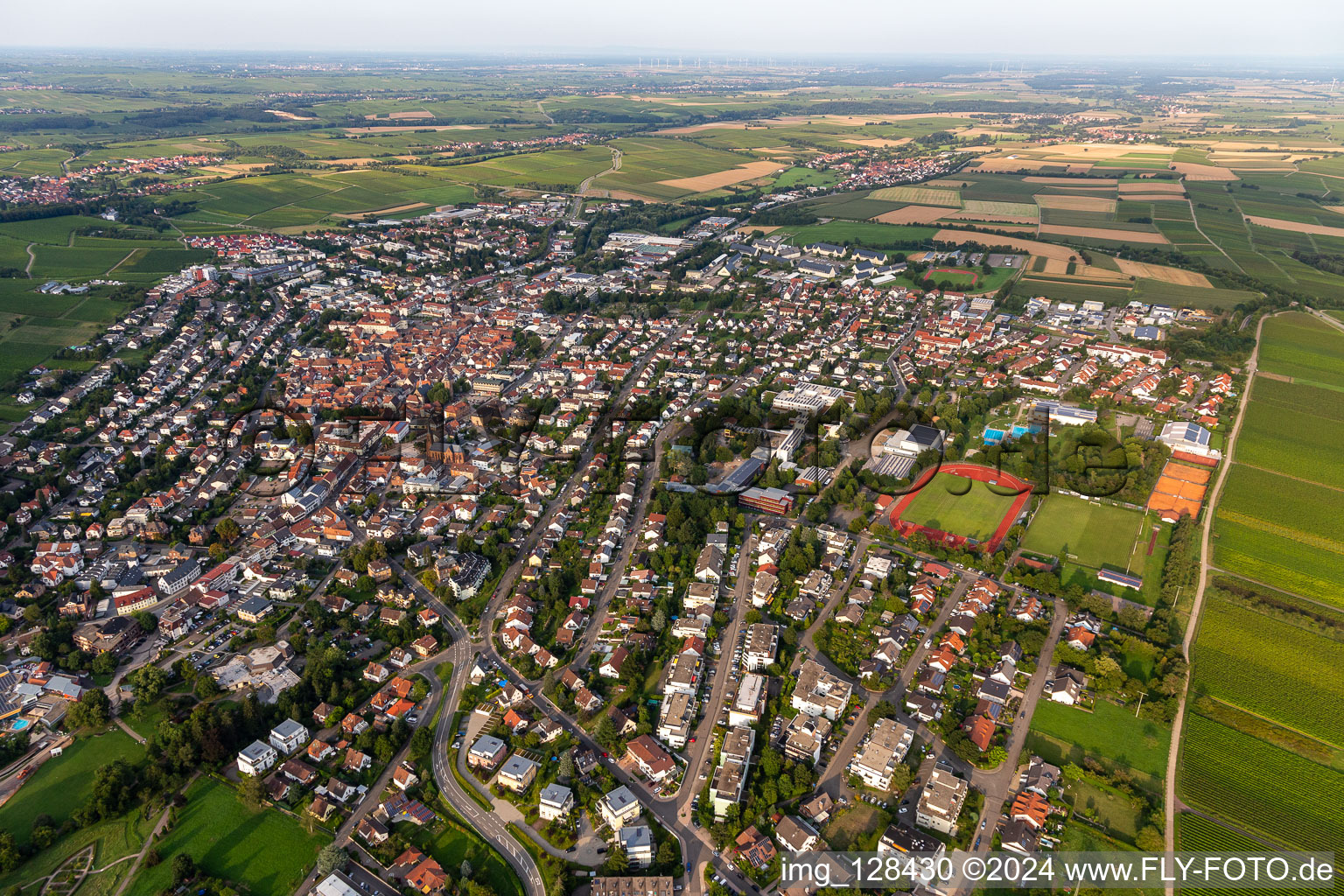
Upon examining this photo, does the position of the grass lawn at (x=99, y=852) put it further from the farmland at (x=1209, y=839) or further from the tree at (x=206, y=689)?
the farmland at (x=1209, y=839)

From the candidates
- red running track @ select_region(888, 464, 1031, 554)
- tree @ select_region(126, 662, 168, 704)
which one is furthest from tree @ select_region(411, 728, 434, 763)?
red running track @ select_region(888, 464, 1031, 554)

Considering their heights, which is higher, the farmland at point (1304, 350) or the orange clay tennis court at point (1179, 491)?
the farmland at point (1304, 350)

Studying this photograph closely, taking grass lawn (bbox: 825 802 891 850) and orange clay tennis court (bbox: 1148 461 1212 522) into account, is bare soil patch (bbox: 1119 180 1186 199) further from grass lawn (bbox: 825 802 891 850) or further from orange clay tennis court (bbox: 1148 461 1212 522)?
grass lawn (bbox: 825 802 891 850)

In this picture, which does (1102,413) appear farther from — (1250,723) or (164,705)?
(164,705)

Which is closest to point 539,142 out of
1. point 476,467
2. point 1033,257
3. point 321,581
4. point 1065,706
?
point 1033,257

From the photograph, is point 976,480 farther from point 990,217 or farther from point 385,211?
point 385,211

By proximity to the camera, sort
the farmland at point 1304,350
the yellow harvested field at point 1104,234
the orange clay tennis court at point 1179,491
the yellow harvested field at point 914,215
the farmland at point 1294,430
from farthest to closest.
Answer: the yellow harvested field at point 914,215 → the yellow harvested field at point 1104,234 → the farmland at point 1304,350 → the farmland at point 1294,430 → the orange clay tennis court at point 1179,491

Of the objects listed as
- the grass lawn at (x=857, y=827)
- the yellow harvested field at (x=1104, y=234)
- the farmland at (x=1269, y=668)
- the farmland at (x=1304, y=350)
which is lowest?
the grass lawn at (x=857, y=827)

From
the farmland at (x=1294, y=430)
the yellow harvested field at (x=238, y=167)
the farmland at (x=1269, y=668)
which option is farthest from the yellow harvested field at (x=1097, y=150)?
the yellow harvested field at (x=238, y=167)
